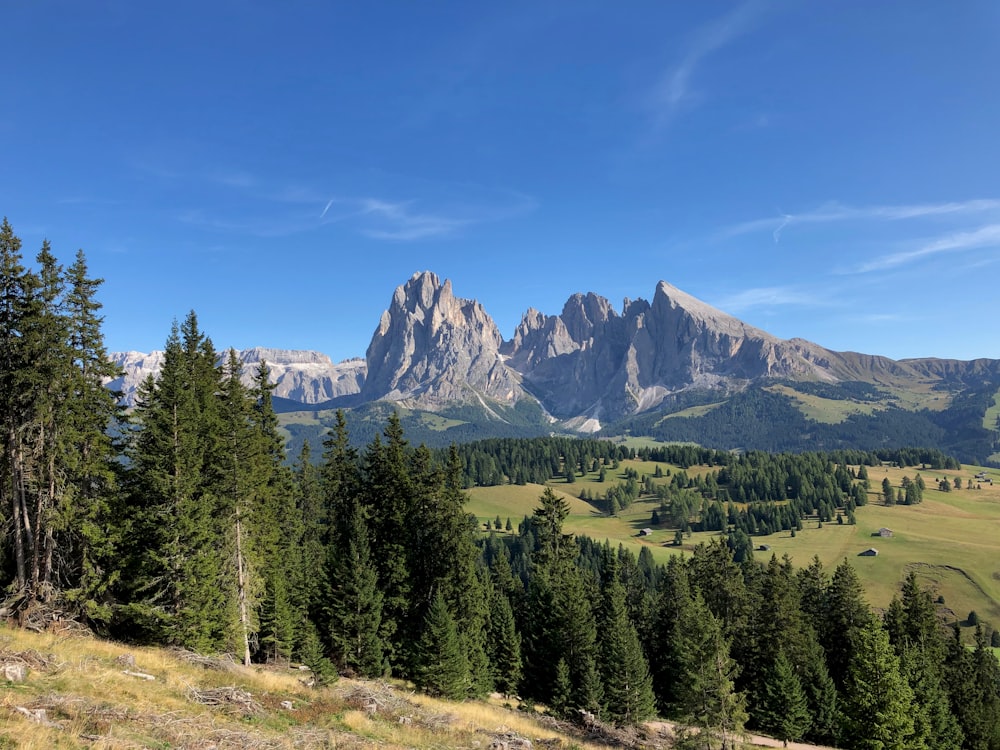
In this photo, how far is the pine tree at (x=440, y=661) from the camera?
133 feet

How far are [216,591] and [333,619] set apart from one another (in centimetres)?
1326

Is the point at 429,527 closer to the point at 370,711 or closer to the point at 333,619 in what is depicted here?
the point at 333,619

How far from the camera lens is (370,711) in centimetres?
2589

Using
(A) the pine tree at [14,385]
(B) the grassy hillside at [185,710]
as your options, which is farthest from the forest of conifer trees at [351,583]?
(B) the grassy hillside at [185,710]

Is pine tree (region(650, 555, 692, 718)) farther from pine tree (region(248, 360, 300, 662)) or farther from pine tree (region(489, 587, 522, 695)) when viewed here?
pine tree (region(248, 360, 300, 662))

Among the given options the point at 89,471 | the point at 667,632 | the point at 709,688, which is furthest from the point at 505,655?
the point at 89,471

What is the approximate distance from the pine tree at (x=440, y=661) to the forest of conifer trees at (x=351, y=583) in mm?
147

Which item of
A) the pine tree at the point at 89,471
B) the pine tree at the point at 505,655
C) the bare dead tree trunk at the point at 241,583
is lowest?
the pine tree at the point at 505,655

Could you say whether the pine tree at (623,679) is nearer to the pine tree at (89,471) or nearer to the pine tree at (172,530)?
the pine tree at (172,530)

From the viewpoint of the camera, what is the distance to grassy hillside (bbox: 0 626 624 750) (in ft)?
49.2

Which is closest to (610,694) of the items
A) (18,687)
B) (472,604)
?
(472,604)

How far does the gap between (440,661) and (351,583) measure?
29.5 feet

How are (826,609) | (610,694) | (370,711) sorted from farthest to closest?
1. (826,609)
2. (610,694)
3. (370,711)

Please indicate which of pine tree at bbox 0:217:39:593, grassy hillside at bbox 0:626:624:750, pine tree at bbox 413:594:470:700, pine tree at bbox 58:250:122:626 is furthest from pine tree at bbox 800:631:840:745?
pine tree at bbox 0:217:39:593
